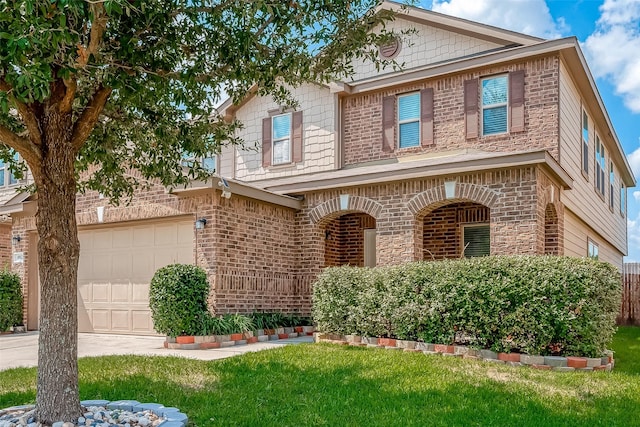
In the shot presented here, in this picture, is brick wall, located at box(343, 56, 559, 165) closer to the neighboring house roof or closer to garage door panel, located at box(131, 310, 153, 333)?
the neighboring house roof

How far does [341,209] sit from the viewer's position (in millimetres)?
12898

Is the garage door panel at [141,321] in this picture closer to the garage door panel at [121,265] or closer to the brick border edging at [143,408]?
the garage door panel at [121,265]

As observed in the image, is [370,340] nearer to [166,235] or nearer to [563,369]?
[563,369]

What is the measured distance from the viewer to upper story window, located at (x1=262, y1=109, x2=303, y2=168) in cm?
1516

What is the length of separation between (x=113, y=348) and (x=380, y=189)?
6.17m

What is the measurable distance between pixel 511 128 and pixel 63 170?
9822 mm

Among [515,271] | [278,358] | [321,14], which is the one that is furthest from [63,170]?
[515,271]

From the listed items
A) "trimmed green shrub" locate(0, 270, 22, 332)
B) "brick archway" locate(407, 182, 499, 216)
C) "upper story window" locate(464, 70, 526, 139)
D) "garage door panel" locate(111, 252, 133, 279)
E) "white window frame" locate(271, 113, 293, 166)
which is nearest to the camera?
"brick archway" locate(407, 182, 499, 216)

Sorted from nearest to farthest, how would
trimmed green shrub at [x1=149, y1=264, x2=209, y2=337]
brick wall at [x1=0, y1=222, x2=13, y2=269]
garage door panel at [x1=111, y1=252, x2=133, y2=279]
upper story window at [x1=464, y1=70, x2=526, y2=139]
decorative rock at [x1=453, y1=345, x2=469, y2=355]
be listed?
decorative rock at [x1=453, y1=345, x2=469, y2=355] < trimmed green shrub at [x1=149, y1=264, x2=209, y2=337] < upper story window at [x1=464, y1=70, x2=526, y2=139] < garage door panel at [x1=111, y1=252, x2=133, y2=279] < brick wall at [x1=0, y1=222, x2=13, y2=269]

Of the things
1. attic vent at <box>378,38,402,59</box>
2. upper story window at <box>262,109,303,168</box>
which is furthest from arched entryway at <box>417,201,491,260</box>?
attic vent at <box>378,38,402,59</box>

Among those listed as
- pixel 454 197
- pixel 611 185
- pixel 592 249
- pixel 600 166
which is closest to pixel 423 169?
pixel 454 197

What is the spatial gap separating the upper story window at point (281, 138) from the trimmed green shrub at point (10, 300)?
22.4 feet

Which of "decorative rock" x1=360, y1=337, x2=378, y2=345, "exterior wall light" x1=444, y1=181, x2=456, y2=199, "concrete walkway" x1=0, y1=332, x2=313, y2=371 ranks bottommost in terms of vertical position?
"concrete walkway" x1=0, y1=332, x2=313, y2=371

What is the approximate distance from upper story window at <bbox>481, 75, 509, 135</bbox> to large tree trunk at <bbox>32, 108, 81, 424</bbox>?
9832mm
